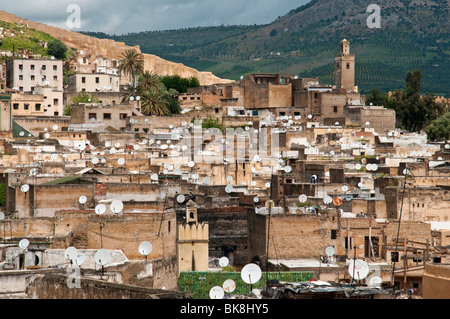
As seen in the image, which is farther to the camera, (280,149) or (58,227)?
(280,149)

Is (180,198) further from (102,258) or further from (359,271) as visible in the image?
(359,271)

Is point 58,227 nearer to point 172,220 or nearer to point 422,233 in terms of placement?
point 172,220

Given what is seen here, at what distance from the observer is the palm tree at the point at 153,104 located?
6291 centimetres

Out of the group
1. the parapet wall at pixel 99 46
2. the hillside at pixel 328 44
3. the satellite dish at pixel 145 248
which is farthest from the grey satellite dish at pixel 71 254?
the hillside at pixel 328 44

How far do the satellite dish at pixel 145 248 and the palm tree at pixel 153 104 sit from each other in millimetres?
37696

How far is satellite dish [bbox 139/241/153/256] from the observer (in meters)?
25.1

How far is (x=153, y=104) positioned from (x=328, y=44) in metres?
95.5

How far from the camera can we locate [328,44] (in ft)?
511

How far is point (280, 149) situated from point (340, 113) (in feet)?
44.8

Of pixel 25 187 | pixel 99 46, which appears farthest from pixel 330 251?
pixel 99 46

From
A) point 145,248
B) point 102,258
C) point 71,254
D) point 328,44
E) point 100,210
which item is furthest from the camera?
point 328,44

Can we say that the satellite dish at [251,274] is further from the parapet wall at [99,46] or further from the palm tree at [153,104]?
the parapet wall at [99,46]

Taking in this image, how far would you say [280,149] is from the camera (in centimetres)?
5431
